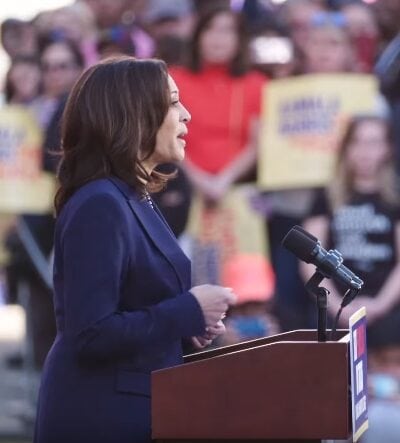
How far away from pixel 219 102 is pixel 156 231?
3.47 meters

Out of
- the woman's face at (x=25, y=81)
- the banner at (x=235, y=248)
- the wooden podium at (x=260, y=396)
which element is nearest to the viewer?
the wooden podium at (x=260, y=396)

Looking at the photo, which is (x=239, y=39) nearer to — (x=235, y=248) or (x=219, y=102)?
(x=219, y=102)

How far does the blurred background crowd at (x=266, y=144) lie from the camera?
20.5 ft

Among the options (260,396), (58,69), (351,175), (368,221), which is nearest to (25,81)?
(58,69)

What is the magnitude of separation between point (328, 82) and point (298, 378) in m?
3.65

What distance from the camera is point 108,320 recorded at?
2959 mm

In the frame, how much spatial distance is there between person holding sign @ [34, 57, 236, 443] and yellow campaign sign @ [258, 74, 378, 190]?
3.16 m

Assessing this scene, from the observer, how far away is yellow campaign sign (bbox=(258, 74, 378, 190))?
6266mm

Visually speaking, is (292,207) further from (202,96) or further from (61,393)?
(61,393)

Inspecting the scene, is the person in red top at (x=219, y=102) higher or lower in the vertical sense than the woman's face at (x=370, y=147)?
higher

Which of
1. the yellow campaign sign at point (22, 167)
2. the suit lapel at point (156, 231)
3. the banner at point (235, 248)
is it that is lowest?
the suit lapel at point (156, 231)

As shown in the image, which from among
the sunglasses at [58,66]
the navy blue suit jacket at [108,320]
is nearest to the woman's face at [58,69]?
the sunglasses at [58,66]

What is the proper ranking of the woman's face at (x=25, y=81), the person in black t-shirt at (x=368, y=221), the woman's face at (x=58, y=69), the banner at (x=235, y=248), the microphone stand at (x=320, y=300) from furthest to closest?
the woman's face at (x=25, y=81), the woman's face at (x=58, y=69), the banner at (x=235, y=248), the person in black t-shirt at (x=368, y=221), the microphone stand at (x=320, y=300)

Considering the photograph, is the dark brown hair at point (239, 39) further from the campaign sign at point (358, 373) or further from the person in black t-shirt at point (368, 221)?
the campaign sign at point (358, 373)
